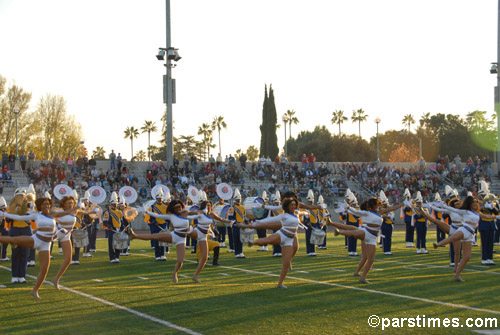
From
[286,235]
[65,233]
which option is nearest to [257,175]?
[286,235]

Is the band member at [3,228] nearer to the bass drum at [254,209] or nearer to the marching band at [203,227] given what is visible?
the marching band at [203,227]

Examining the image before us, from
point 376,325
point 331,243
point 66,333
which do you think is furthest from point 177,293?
point 331,243

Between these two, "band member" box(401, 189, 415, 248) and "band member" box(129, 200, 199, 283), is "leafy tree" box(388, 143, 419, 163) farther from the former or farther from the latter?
"band member" box(129, 200, 199, 283)

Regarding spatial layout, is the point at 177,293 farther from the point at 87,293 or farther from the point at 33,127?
the point at 33,127

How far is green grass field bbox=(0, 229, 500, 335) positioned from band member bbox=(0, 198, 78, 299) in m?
0.46

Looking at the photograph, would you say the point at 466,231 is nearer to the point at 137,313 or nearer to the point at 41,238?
the point at 137,313

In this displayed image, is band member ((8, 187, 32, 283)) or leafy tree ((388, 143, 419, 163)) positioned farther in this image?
leafy tree ((388, 143, 419, 163))

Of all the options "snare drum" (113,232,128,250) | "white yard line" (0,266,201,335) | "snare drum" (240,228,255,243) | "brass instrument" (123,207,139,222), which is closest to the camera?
"white yard line" (0,266,201,335)

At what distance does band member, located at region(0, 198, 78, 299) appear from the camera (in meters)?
9.82

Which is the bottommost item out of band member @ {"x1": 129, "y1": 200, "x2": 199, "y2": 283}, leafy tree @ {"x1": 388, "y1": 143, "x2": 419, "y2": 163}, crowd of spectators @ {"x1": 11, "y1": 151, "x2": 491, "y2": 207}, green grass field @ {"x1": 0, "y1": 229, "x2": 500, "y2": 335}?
green grass field @ {"x1": 0, "y1": 229, "x2": 500, "y2": 335}

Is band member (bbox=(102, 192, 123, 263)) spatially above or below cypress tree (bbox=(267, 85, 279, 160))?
below

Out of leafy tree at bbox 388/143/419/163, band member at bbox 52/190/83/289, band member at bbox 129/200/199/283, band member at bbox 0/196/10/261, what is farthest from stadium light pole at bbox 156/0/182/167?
leafy tree at bbox 388/143/419/163

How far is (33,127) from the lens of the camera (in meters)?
51.4

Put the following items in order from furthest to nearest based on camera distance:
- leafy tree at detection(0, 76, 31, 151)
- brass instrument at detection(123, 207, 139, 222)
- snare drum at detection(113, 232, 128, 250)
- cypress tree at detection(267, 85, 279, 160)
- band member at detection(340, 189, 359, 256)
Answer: cypress tree at detection(267, 85, 279, 160) → leafy tree at detection(0, 76, 31, 151) → band member at detection(340, 189, 359, 256) → snare drum at detection(113, 232, 128, 250) → brass instrument at detection(123, 207, 139, 222)
